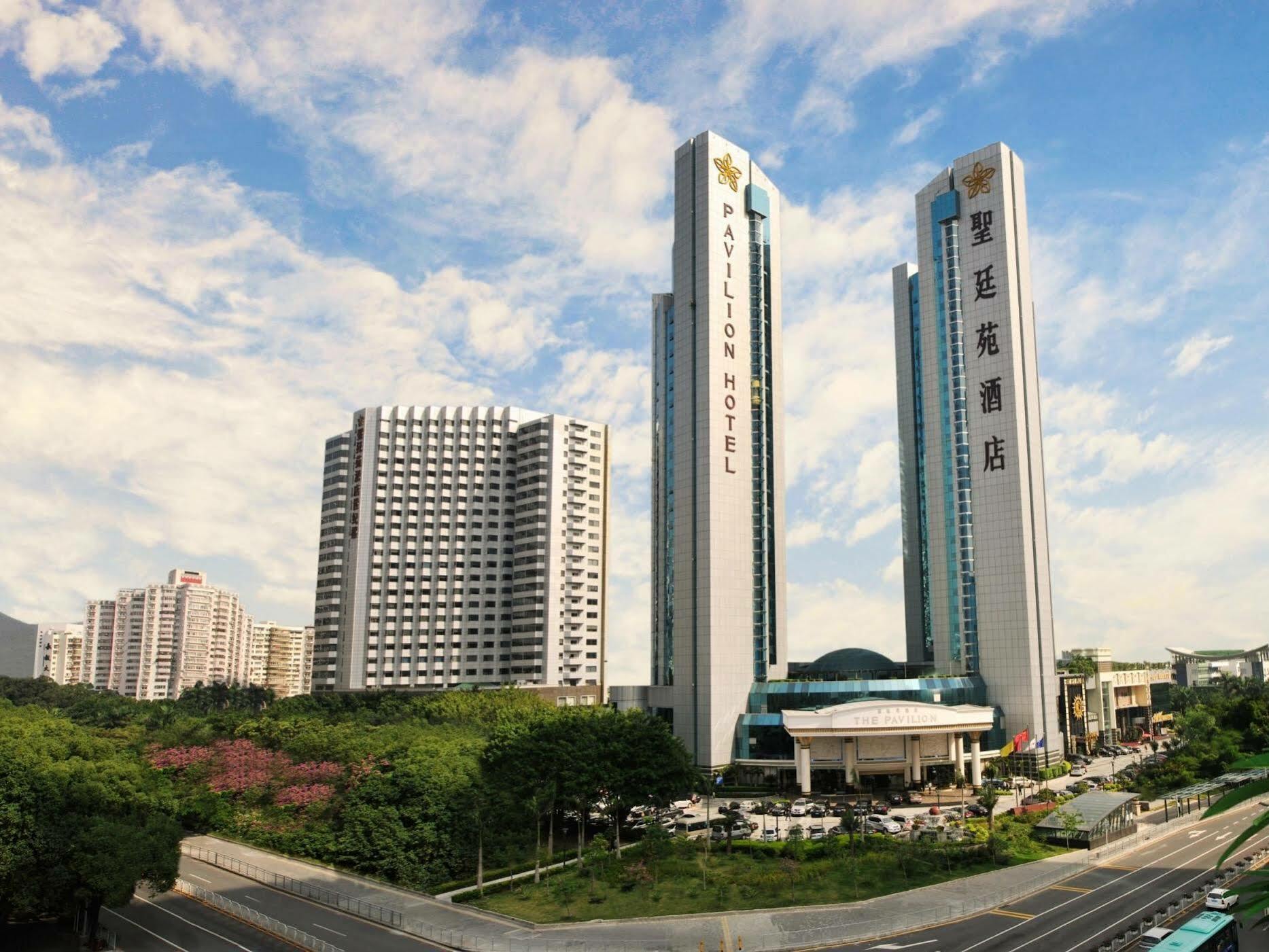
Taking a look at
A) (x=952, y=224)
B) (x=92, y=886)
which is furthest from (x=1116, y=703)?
(x=92, y=886)

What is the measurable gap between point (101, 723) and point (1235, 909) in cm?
15302

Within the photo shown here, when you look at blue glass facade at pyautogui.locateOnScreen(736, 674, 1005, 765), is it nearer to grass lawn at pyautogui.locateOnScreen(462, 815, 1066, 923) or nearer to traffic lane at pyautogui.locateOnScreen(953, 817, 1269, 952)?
grass lawn at pyautogui.locateOnScreen(462, 815, 1066, 923)

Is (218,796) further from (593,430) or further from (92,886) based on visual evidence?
(593,430)

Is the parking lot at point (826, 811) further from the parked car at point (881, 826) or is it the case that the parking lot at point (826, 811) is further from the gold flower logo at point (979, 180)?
the gold flower logo at point (979, 180)

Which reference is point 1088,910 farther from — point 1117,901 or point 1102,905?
A: point 1117,901

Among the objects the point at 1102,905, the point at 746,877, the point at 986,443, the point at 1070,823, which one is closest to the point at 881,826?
the point at 1070,823

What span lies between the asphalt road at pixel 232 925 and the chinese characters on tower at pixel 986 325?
91.7 meters

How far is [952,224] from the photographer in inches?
5000

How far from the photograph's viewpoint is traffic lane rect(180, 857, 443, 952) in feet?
169

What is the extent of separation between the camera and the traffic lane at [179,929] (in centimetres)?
5216

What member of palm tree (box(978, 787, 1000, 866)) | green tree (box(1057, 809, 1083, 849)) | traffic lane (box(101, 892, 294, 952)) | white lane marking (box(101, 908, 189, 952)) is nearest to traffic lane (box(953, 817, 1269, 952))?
green tree (box(1057, 809, 1083, 849))

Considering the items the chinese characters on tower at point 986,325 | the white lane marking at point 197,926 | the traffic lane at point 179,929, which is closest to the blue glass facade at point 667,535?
the chinese characters on tower at point 986,325

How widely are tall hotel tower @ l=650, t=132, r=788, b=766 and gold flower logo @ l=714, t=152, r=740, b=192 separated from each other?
17 cm

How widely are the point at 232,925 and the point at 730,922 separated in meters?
29.5
